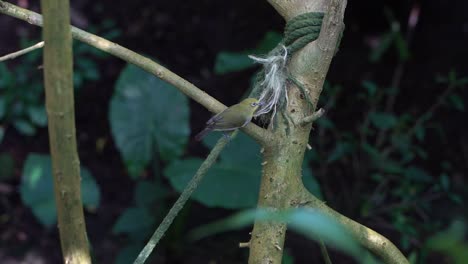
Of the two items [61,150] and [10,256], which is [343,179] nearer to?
[10,256]

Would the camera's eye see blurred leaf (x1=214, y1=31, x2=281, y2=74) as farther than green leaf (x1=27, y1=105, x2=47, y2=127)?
No

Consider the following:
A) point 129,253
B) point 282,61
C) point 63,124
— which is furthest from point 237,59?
point 63,124

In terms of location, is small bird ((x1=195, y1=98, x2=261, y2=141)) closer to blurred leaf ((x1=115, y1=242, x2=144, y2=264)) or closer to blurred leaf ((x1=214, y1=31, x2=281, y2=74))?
blurred leaf ((x1=115, y1=242, x2=144, y2=264))

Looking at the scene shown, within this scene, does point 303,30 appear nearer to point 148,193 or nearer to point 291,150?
point 291,150

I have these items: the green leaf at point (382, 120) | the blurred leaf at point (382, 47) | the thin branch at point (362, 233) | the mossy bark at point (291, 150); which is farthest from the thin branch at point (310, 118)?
the blurred leaf at point (382, 47)

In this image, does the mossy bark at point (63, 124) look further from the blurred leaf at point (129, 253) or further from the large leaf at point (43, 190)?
the large leaf at point (43, 190)

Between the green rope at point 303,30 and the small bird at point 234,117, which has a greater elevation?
the green rope at point 303,30

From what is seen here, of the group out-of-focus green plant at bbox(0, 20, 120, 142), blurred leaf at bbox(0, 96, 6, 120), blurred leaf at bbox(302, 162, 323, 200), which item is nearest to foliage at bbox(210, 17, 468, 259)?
blurred leaf at bbox(302, 162, 323, 200)
